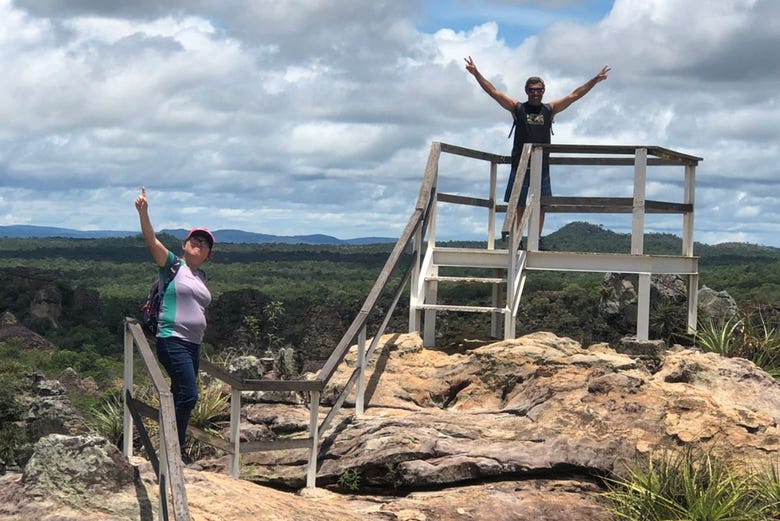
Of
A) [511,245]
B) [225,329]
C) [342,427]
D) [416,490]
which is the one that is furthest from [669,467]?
[225,329]

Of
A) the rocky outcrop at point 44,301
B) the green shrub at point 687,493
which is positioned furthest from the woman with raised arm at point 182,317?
the rocky outcrop at point 44,301

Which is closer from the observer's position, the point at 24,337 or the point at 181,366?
the point at 181,366

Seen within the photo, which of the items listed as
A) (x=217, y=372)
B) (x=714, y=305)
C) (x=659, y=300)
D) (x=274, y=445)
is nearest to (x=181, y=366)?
(x=217, y=372)

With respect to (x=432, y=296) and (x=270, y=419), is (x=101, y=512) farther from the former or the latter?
(x=432, y=296)

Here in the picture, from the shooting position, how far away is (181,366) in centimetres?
789

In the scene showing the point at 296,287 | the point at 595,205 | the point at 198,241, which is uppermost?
the point at 595,205

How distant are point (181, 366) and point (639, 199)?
6.63 m

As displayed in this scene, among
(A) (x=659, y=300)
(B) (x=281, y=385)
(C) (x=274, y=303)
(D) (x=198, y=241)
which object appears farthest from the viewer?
(C) (x=274, y=303)

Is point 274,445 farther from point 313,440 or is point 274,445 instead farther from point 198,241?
point 198,241

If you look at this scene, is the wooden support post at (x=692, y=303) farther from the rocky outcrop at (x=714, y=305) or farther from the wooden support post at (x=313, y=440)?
the wooden support post at (x=313, y=440)

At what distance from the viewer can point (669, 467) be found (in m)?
9.16

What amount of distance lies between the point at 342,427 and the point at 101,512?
3.88m

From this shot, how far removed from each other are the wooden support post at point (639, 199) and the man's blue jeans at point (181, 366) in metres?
6.37

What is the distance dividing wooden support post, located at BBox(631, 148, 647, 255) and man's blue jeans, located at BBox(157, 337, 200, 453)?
6.37m
